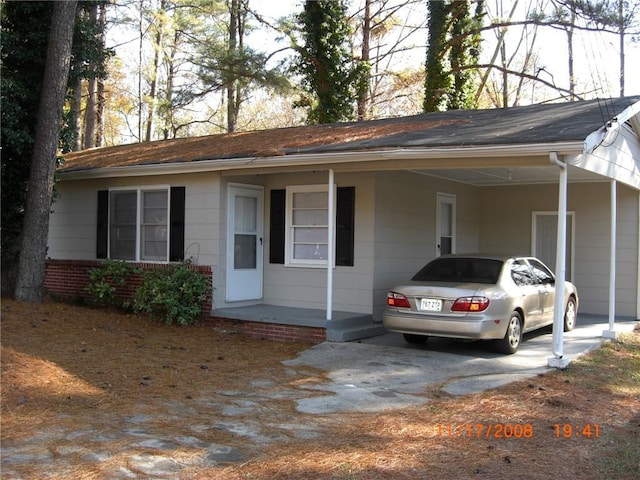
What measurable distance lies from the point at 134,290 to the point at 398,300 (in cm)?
578

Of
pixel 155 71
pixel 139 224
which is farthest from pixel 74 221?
pixel 155 71

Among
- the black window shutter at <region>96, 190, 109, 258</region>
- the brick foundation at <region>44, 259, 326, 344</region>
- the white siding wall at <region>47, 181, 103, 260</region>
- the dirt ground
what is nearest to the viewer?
the dirt ground

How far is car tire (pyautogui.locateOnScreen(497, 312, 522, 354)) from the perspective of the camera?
891 cm

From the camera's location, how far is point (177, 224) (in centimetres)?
1225

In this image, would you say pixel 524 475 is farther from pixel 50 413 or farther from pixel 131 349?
pixel 131 349

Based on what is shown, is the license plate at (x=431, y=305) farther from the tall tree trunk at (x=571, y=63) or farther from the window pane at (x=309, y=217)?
the tall tree trunk at (x=571, y=63)

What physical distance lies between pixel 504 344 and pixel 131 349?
527 cm

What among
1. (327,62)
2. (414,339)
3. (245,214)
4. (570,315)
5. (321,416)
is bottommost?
(321,416)

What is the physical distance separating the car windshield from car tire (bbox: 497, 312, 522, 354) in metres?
0.64

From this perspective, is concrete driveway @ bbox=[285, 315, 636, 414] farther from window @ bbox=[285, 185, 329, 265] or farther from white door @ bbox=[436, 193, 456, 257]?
white door @ bbox=[436, 193, 456, 257]

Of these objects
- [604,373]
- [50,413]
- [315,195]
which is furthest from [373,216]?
[50,413]

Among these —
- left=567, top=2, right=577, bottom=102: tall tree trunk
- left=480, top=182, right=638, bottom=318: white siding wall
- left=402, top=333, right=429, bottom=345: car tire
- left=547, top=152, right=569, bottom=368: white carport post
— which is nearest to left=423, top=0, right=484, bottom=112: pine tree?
left=567, top=2, right=577, bottom=102: tall tree trunk

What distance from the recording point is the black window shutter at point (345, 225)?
448 inches

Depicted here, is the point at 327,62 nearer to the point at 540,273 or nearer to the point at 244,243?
the point at 244,243
